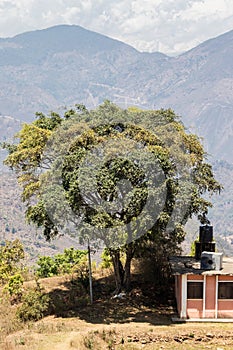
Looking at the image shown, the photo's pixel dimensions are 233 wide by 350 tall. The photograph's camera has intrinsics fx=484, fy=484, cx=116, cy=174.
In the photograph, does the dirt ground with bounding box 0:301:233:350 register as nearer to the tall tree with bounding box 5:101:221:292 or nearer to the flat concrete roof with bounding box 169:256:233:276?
the flat concrete roof with bounding box 169:256:233:276

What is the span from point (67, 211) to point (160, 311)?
5.49m

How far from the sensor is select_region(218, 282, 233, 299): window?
56.7 feet

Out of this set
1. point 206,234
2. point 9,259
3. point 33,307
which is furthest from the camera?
point 9,259

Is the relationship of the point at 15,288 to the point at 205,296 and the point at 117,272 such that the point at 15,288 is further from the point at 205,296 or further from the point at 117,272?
the point at 205,296

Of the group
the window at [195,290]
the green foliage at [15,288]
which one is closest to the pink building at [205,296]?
the window at [195,290]

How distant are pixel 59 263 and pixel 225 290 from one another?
11.6m

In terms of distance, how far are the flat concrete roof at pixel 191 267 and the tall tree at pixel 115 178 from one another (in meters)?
1.06

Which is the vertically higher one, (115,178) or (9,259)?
(115,178)

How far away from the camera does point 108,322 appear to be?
1680 cm

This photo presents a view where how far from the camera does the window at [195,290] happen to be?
1733cm

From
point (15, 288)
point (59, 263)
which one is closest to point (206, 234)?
point (15, 288)

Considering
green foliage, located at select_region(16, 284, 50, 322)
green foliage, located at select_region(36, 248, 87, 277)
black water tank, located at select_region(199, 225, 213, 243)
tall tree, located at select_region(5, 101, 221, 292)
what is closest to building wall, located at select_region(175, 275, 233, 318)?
tall tree, located at select_region(5, 101, 221, 292)

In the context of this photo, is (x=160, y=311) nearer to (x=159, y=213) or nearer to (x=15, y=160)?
(x=159, y=213)

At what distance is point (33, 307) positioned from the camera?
1778 cm
